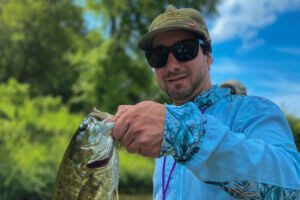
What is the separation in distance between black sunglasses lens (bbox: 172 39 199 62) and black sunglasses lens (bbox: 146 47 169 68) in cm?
8

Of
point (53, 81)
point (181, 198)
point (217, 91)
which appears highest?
point (53, 81)

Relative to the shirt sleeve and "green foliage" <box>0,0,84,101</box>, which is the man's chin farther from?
"green foliage" <box>0,0,84,101</box>

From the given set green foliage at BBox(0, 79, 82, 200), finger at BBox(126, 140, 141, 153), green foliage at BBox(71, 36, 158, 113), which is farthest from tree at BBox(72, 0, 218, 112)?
finger at BBox(126, 140, 141, 153)

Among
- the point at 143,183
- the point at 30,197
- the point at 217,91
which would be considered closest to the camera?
the point at 217,91

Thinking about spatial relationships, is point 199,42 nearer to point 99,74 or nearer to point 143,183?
point 143,183

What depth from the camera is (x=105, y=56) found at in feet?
62.4

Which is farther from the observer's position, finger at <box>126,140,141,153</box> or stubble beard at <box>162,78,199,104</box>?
stubble beard at <box>162,78,199,104</box>

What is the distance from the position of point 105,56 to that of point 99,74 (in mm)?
1211

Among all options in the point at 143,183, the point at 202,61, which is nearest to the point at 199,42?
the point at 202,61

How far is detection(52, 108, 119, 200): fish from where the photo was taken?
1.38 metres

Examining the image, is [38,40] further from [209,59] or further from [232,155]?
[232,155]

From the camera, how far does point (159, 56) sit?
7.11ft

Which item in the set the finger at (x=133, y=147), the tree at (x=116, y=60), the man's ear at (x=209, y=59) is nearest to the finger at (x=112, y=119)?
the finger at (x=133, y=147)

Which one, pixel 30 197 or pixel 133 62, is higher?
pixel 133 62
